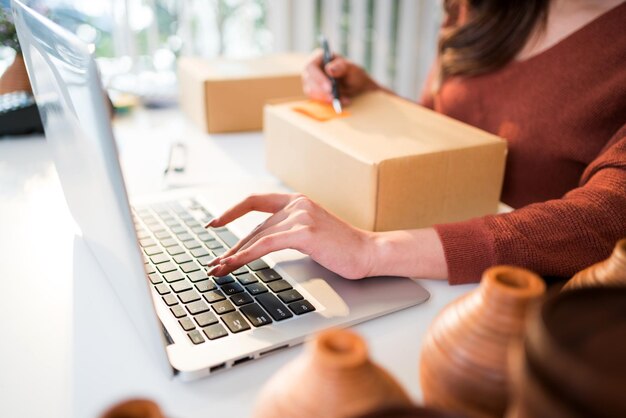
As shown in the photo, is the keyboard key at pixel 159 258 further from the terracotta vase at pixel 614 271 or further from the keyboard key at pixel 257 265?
the terracotta vase at pixel 614 271

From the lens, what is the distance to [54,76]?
0.55 m

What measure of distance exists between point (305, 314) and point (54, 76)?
1.09 feet

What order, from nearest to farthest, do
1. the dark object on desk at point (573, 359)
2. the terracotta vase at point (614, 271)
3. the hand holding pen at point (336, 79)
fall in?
the dark object on desk at point (573, 359), the terracotta vase at point (614, 271), the hand holding pen at point (336, 79)

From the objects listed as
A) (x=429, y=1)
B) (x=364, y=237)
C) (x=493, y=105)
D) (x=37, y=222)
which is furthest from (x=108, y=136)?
(x=429, y=1)

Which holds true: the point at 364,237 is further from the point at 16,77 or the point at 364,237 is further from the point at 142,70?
the point at 142,70

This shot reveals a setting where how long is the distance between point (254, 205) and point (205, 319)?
205 mm

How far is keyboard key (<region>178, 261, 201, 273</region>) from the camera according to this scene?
0.65 metres

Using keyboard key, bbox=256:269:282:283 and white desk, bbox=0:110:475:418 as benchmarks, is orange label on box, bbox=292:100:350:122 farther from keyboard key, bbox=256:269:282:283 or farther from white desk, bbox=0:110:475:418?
keyboard key, bbox=256:269:282:283

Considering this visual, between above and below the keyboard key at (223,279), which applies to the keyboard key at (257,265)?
below

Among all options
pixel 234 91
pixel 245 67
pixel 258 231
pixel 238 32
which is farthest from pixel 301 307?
pixel 238 32

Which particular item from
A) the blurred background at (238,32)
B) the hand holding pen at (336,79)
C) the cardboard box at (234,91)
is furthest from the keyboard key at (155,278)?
the blurred background at (238,32)

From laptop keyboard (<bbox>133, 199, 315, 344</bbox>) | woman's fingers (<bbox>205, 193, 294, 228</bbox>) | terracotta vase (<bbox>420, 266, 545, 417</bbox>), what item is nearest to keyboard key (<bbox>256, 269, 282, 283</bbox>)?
laptop keyboard (<bbox>133, 199, 315, 344</bbox>)

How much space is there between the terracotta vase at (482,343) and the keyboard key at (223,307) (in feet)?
0.84

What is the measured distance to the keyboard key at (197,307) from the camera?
22.2 inches
